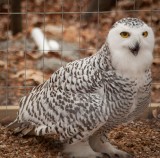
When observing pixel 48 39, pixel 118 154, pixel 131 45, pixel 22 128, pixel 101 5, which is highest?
pixel 101 5

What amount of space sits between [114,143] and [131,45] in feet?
3.82

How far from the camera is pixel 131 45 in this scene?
344cm

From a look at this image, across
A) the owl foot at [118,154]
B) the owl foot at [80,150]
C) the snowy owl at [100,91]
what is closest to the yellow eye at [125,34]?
the snowy owl at [100,91]

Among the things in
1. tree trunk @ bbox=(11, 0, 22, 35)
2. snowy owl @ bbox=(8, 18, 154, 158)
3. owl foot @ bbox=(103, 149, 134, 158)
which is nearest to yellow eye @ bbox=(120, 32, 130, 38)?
snowy owl @ bbox=(8, 18, 154, 158)

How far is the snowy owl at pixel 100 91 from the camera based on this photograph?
350 centimetres

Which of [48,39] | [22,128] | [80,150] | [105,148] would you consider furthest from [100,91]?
[48,39]

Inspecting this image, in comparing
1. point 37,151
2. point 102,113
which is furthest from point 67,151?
point 102,113

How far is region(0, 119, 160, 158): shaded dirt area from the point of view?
4.12 metres

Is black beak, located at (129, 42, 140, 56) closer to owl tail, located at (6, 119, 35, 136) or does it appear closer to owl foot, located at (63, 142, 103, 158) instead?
owl foot, located at (63, 142, 103, 158)

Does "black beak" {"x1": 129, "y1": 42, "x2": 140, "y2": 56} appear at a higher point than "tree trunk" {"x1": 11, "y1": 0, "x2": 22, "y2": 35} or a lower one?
lower

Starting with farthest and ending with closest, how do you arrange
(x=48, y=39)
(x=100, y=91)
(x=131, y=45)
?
(x=48, y=39)
(x=100, y=91)
(x=131, y=45)

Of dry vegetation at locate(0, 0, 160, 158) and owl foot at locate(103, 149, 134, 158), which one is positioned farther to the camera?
dry vegetation at locate(0, 0, 160, 158)

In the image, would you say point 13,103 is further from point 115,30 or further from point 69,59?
point 115,30

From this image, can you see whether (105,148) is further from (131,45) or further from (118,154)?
(131,45)
